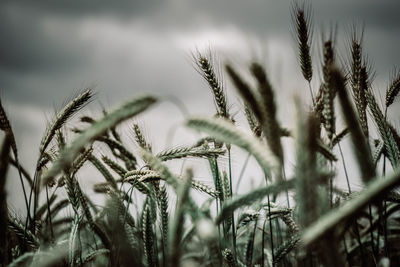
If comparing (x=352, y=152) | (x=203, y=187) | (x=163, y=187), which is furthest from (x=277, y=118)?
(x=163, y=187)

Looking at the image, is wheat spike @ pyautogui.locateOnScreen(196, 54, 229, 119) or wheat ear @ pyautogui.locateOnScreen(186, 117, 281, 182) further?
wheat spike @ pyautogui.locateOnScreen(196, 54, 229, 119)

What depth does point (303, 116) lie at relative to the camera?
4.23 feet

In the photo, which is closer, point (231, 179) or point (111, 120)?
point (111, 120)

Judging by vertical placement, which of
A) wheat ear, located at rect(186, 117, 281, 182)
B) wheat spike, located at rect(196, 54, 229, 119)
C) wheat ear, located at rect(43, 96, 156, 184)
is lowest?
wheat ear, located at rect(186, 117, 281, 182)

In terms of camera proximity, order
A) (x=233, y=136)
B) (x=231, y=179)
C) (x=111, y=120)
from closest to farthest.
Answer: (x=233, y=136)
(x=111, y=120)
(x=231, y=179)

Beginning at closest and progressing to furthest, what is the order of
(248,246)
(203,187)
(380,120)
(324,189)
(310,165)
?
(310,165) < (324,189) < (203,187) < (380,120) < (248,246)

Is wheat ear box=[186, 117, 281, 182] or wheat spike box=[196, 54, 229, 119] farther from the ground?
wheat spike box=[196, 54, 229, 119]

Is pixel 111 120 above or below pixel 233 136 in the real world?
above

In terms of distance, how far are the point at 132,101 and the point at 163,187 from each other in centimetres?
93

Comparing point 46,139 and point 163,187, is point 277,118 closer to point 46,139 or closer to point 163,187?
point 163,187

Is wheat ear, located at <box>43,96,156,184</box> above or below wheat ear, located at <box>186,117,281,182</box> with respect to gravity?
above

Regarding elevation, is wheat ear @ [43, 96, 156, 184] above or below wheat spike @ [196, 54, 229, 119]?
below

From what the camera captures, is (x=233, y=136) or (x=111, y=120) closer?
(x=233, y=136)

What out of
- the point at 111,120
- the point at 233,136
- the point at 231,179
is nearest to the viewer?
the point at 233,136
